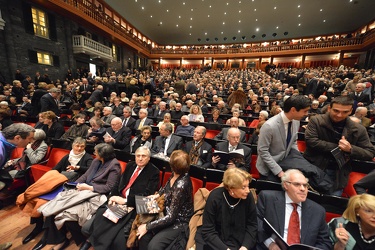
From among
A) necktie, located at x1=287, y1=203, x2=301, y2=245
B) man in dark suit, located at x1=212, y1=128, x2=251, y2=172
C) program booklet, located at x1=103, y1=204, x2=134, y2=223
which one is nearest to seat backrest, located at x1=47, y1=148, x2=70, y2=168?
program booklet, located at x1=103, y1=204, x2=134, y2=223

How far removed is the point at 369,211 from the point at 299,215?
402mm

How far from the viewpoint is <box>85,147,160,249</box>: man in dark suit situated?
1.60 metres

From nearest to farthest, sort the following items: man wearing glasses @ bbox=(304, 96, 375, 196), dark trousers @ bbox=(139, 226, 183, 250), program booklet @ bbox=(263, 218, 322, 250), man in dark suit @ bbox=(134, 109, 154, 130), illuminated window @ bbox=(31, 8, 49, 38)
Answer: program booklet @ bbox=(263, 218, 322, 250) → dark trousers @ bbox=(139, 226, 183, 250) → man wearing glasses @ bbox=(304, 96, 375, 196) → man in dark suit @ bbox=(134, 109, 154, 130) → illuminated window @ bbox=(31, 8, 49, 38)

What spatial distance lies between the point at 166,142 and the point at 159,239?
1.65 metres

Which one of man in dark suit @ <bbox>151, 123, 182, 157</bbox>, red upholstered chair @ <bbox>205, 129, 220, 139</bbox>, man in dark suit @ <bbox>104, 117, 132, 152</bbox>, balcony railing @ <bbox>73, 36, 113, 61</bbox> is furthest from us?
balcony railing @ <bbox>73, 36, 113, 61</bbox>

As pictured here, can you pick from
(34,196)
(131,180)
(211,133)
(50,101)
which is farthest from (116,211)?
(50,101)

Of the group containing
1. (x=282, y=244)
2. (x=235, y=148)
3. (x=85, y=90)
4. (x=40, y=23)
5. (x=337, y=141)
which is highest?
(x=40, y=23)

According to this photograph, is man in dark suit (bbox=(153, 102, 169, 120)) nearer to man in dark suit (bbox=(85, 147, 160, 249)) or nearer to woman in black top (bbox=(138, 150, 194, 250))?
man in dark suit (bbox=(85, 147, 160, 249))

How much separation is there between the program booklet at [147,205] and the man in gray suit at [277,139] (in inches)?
42.7

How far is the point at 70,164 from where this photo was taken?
244 centimetres

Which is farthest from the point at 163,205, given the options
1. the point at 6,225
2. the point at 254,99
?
the point at 254,99

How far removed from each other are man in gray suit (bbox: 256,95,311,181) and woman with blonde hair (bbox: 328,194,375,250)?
0.50 meters

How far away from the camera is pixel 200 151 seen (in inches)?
103

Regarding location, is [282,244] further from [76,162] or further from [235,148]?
[76,162]
